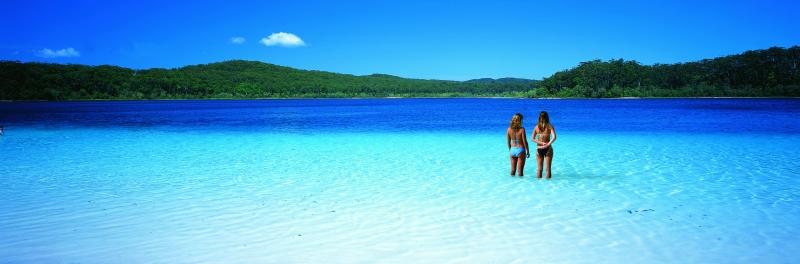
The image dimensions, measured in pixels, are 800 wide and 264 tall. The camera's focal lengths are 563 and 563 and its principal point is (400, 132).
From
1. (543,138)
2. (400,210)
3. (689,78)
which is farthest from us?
(689,78)

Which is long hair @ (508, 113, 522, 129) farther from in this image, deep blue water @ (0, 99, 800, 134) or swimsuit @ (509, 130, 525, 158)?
deep blue water @ (0, 99, 800, 134)

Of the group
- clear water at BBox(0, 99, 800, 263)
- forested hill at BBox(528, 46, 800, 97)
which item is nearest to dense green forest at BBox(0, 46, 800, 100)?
forested hill at BBox(528, 46, 800, 97)

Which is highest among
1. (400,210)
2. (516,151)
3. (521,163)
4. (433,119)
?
(516,151)

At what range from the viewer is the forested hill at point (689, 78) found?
117750 millimetres

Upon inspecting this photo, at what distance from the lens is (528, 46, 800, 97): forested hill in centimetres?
11775

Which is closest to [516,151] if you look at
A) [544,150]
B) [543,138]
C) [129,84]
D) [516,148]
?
[516,148]

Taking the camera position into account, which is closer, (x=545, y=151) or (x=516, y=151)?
(x=545, y=151)

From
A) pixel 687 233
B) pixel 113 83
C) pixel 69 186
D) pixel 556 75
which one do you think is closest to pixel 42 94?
pixel 113 83

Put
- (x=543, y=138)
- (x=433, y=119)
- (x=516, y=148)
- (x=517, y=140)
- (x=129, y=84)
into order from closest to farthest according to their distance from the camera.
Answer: (x=543, y=138), (x=517, y=140), (x=516, y=148), (x=433, y=119), (x=129, y=84)

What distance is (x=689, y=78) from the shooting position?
432 feet

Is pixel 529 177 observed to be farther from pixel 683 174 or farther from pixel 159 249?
pixel 159 249

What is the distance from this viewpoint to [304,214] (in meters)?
7.61

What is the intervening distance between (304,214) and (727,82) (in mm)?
136981

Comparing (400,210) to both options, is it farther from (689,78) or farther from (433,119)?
(689,78)
